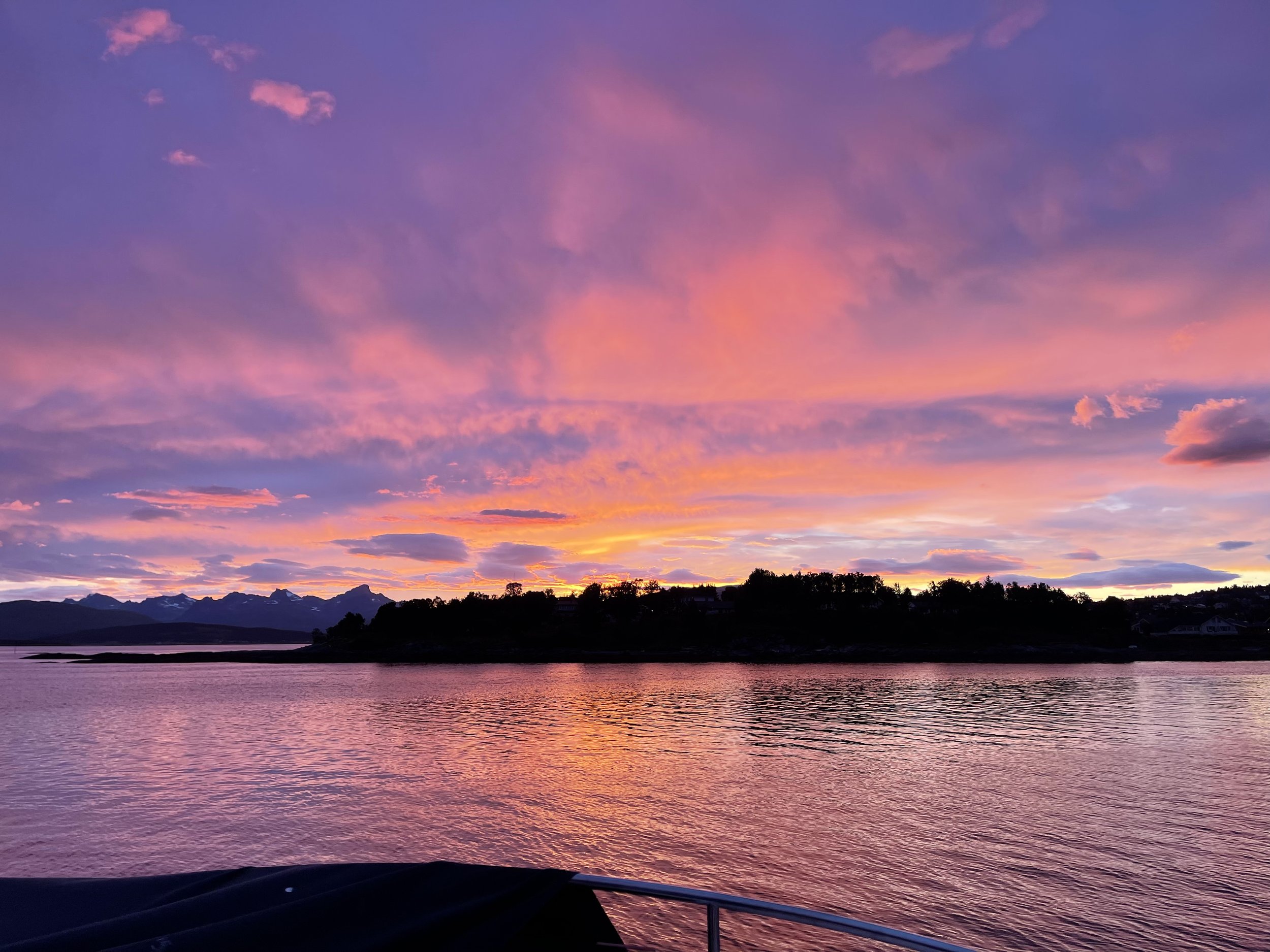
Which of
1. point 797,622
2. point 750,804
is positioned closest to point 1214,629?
point 797,622

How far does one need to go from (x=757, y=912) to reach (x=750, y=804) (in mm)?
19643

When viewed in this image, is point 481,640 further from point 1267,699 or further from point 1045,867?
point 1045,867

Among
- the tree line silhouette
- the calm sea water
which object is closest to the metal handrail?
the calm sea water

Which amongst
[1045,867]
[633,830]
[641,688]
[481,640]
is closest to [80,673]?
[481,640]

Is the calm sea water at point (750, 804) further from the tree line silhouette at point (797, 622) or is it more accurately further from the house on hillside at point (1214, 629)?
the house on hillside at point (1214, 629)

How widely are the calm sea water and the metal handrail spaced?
9351 mm

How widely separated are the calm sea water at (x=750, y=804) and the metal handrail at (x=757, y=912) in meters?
9.35

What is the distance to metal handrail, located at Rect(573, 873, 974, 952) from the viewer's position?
382 cm

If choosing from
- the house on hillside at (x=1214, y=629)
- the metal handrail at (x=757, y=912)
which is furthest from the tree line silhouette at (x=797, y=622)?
the metal handrail at (x=757, y=912)

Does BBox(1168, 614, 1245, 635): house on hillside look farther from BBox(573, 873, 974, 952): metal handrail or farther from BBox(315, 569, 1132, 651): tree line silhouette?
BBox(573, 873, 974, 952): metal handrail

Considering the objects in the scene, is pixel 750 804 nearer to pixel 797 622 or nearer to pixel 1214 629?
pixel 797 622

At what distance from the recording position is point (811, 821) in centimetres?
2002

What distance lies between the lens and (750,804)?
72.3 feet

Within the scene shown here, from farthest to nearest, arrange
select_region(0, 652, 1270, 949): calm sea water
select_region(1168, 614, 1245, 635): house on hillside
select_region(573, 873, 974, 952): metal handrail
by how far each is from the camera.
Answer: select_region(1168, 614, 1245, 635): house on hillside → select_region(0, 652, 1270, 949): calm sea water → select_region(573, 873, 974, 952): metal handrail
